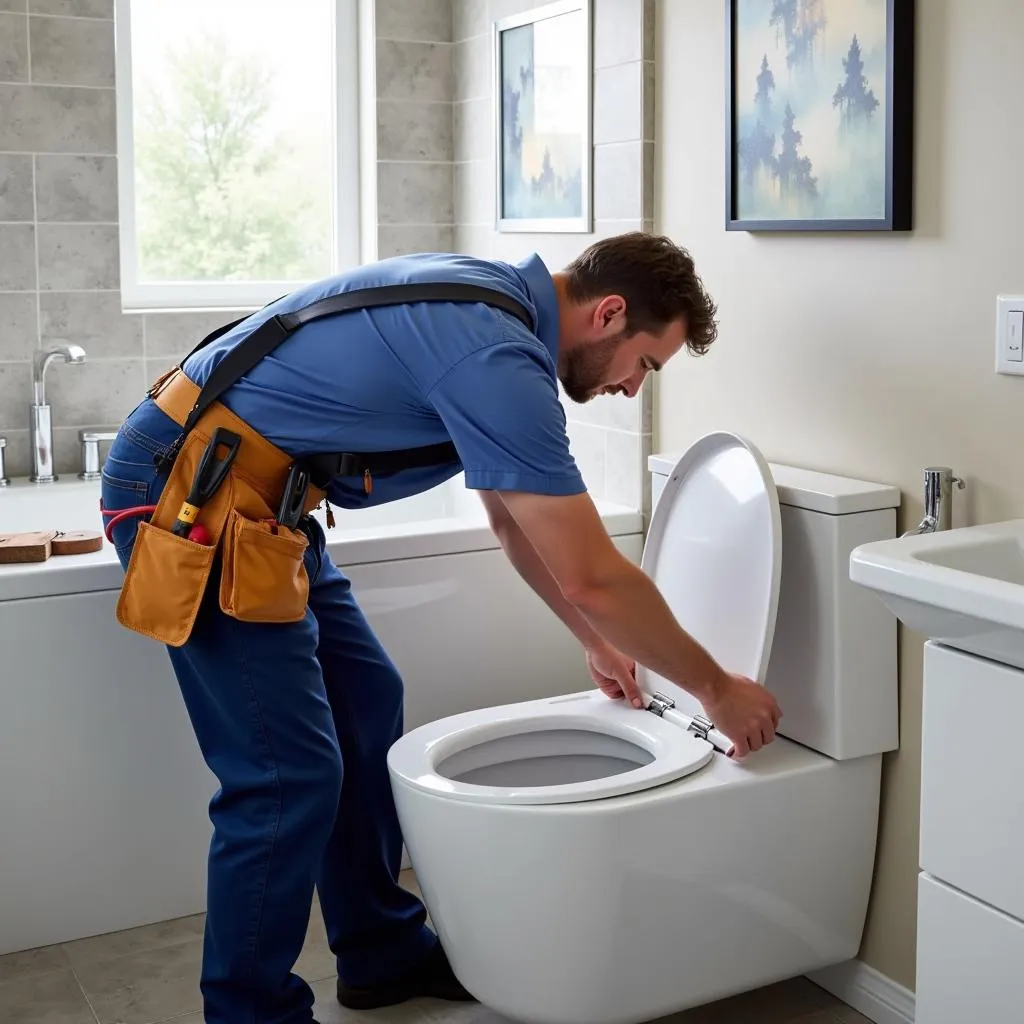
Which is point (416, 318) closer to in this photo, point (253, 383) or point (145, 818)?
point (253, 383)

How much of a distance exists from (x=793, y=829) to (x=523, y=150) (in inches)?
65.4

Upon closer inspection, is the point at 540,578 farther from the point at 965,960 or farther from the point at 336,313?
the point at 965,960

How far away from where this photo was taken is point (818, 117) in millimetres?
2221

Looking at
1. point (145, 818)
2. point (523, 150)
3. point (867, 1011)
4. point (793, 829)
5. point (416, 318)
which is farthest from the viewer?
point (523, 150)

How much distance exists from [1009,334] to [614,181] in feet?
3.46

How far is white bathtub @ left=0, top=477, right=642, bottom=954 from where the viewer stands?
7.95ft

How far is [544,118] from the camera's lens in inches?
119

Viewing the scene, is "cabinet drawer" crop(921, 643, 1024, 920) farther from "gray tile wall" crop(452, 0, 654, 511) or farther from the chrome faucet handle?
the chrome faucet handle

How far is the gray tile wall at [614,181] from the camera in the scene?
2.67 metres

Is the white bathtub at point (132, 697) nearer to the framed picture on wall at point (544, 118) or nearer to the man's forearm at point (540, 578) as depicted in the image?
the man's forearm at point (540, 578)

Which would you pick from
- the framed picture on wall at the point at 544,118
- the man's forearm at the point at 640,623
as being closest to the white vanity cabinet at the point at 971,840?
the man's forearm at the point at 640,623

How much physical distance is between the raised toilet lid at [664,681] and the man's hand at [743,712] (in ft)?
0.17

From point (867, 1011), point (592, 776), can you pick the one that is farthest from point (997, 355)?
point (867, 1011)

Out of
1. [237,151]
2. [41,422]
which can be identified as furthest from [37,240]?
[237,151]
